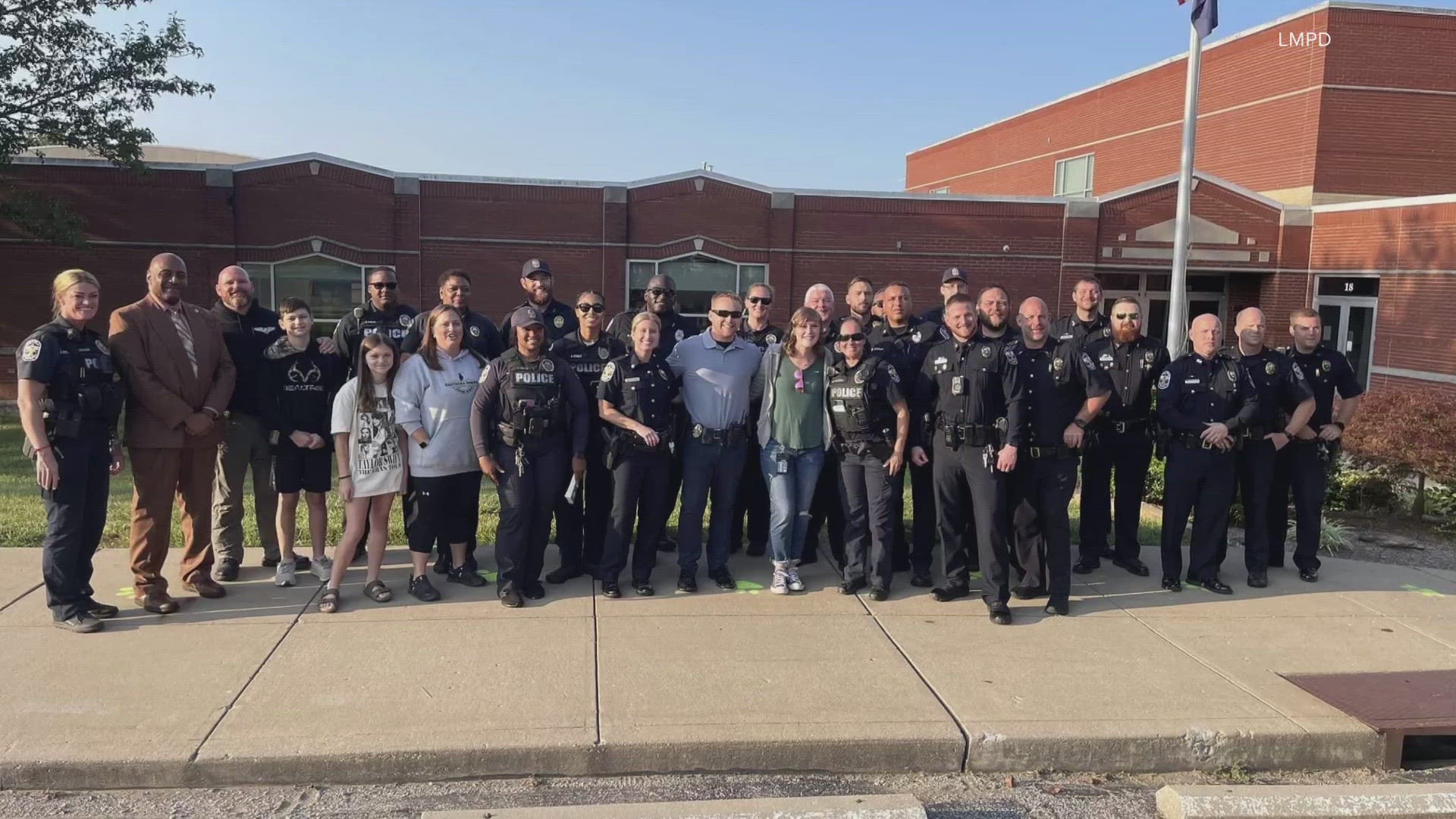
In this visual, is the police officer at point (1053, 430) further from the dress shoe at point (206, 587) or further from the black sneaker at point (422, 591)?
the dress shoe at point (206, 587)

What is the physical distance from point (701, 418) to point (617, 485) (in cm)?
66

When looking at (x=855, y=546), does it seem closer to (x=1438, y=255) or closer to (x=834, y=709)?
(x=834, y=709)

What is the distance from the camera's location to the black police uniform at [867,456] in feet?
18.9

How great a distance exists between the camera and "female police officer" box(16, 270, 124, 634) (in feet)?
16.0

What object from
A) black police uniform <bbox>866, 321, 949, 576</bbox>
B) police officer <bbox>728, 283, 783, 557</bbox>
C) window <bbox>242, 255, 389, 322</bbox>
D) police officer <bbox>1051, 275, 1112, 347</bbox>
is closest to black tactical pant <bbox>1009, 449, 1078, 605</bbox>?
black police uniform <bbox>866, 321, 949, 576</bbox>

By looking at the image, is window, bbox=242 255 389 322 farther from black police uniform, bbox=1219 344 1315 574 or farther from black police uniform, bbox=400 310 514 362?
black police uniform, bbox=1219 344 1315 574

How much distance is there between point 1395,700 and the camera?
466cm

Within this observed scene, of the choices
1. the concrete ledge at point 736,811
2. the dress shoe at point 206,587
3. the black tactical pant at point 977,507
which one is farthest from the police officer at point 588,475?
the concrete ledge at point 736,811

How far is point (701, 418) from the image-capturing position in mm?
5996

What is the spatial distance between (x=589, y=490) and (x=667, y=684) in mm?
1937

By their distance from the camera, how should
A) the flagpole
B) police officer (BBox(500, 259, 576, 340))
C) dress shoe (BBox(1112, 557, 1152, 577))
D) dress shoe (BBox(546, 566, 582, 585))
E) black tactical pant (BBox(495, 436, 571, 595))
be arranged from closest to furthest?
black tactical pant (BBox(495, 436, 571, 595)), dress shoe (BBox(546, 566, 582, 585)), police officer (BBox(500, 259, 576, 340)), dress shoe (BBox(1112, 557, 1152, 577)), the flagpole

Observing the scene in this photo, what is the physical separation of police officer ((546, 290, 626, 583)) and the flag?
1081 cm

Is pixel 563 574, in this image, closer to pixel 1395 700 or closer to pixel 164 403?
pixel 164 403

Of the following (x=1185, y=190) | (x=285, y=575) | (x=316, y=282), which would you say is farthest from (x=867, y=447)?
(x=316, y=282)
